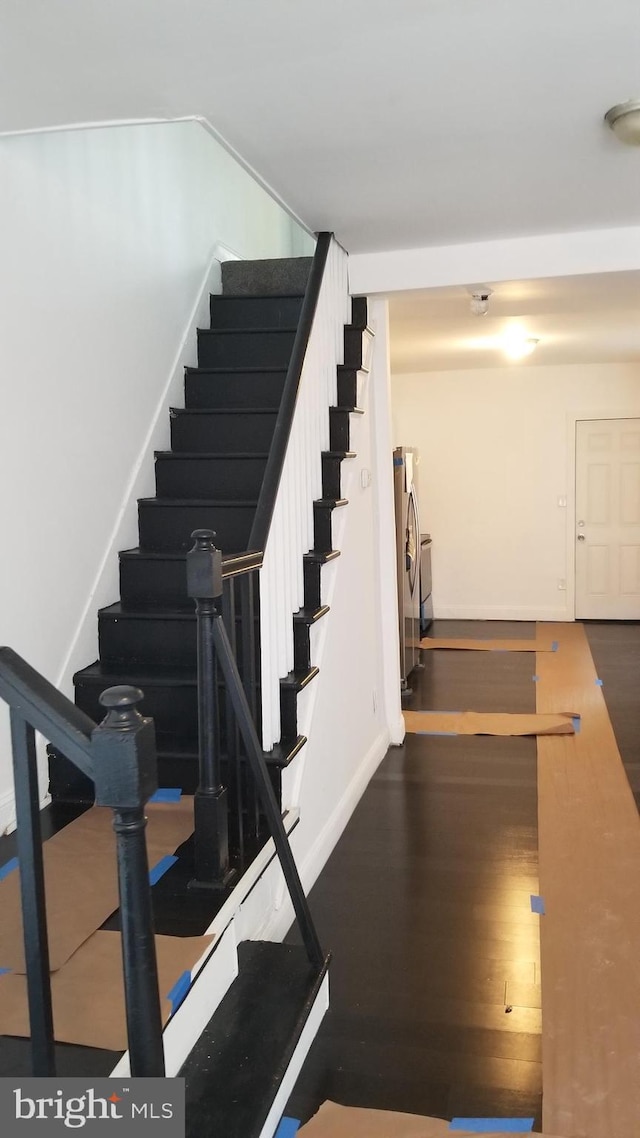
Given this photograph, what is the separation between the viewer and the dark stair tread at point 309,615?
314 cm

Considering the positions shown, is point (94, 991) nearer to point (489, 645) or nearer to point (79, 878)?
point (79, 878)

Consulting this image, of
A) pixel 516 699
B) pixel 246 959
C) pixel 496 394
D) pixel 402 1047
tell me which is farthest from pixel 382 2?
pixel 496 394

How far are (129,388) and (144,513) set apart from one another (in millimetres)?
529

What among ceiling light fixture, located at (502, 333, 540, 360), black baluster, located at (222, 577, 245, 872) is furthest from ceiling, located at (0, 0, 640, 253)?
ceiling light fixture, located at (502, 333, 540, 360)

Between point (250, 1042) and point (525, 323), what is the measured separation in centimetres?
497

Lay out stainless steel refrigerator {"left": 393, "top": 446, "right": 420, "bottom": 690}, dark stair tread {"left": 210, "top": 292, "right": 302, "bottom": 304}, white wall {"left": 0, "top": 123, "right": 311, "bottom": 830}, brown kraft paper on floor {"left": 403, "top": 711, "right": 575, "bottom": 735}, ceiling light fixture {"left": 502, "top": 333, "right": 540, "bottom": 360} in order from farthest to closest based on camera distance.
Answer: ceiling light fixture {"left": 502, "top": 333, "right": 540, "bottom": 360}
stainless steel refrigerator {"left": 393, "top": 446, "right": 420, "bottom": 690}
brown kraft paper on floor {"left": 403, "top": 711, "right": 575, "bottom": 735}
dark stair tread {"left": 210, "top": 292, "right": 302, "bottom": 304}
white wall {"left": 0, "top": 123, "right": 311, "bottom": 830}

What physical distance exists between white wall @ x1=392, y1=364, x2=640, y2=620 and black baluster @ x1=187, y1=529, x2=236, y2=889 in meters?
6.64

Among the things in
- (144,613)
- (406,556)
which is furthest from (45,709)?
(406,556)

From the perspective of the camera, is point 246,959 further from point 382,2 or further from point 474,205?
point 474,205

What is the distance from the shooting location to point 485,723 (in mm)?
5227

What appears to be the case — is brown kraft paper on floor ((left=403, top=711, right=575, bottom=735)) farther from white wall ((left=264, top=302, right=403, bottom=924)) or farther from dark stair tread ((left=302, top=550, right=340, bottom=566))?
dark stair tread ((left=302, top=550, right=340, bottom=566))

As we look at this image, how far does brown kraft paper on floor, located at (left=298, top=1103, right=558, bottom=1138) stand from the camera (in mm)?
1974

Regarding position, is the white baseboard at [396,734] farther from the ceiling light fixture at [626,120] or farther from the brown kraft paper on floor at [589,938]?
the ceiling light fixture at [626,120]

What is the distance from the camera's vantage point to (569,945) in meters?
2.77
